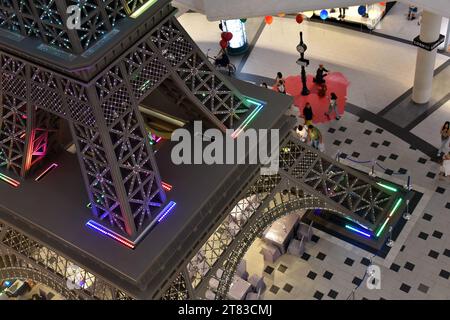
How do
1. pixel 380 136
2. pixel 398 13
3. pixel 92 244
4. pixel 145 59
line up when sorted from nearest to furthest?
pixel 145 59 < pixel 92 244 < pixel 380 136 < pixel 398 13

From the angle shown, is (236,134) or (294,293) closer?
(236,134)

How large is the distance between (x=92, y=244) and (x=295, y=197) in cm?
597

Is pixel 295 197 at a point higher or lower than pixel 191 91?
higher

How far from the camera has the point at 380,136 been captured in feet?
64.9

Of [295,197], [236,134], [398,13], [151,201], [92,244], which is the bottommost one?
[92,244]

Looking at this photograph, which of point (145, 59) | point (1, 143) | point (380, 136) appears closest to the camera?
point (145, 59)

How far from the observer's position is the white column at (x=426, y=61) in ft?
59.4

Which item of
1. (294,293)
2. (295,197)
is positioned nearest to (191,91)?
(295,197)

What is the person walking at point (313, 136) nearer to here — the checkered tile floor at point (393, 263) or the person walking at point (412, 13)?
the checkered tile floor at point (393, 263)

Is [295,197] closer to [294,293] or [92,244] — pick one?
[294,293]

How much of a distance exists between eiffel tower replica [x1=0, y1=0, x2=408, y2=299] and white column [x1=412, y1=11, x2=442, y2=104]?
5.99m

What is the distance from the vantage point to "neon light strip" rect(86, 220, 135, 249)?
1186cm

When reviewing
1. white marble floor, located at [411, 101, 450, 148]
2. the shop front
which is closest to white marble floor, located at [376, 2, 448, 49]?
the shop front

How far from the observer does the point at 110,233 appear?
12.1 meters
